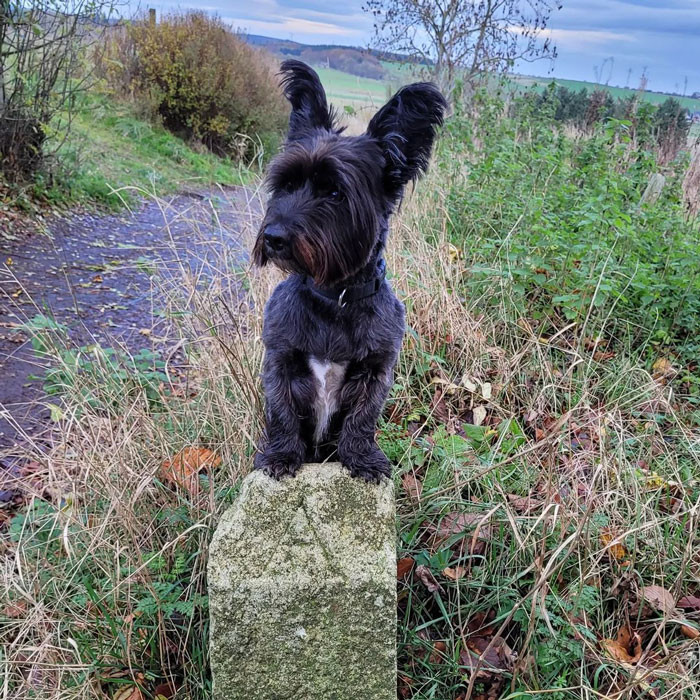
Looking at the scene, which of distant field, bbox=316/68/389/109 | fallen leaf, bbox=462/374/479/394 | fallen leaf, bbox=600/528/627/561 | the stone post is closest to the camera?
the stone post

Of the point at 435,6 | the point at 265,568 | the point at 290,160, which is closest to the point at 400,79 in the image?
the point at 435,6

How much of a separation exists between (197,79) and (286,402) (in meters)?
12.7

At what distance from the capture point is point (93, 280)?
604 cm

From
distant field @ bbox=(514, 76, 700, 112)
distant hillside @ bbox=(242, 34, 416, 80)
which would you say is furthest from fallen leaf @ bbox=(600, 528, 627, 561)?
distant hillside @ bbox=(242, 34, 416, 80)

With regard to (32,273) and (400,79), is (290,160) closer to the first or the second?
(32,273)

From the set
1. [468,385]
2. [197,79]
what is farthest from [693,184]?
[197,79]

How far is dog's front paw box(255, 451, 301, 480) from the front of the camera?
2.32 metres

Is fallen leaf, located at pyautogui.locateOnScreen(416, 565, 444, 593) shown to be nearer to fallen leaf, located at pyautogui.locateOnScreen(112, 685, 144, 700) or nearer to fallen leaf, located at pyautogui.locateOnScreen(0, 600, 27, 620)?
fallen leaf, located at pyautogui.locateOnScreen(112, 685, 144, 700)

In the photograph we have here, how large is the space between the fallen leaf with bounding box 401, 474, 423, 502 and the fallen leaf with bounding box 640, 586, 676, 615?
102 centimetres

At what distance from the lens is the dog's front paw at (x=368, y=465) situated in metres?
2.35

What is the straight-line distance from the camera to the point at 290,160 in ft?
7.45

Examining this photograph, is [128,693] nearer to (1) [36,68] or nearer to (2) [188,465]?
(2) [188,465]

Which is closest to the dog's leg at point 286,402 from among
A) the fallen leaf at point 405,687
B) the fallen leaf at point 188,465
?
the fallen leaf at point 188,465

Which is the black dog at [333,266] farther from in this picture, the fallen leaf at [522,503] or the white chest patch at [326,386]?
the fallen leaf at [522,503]
